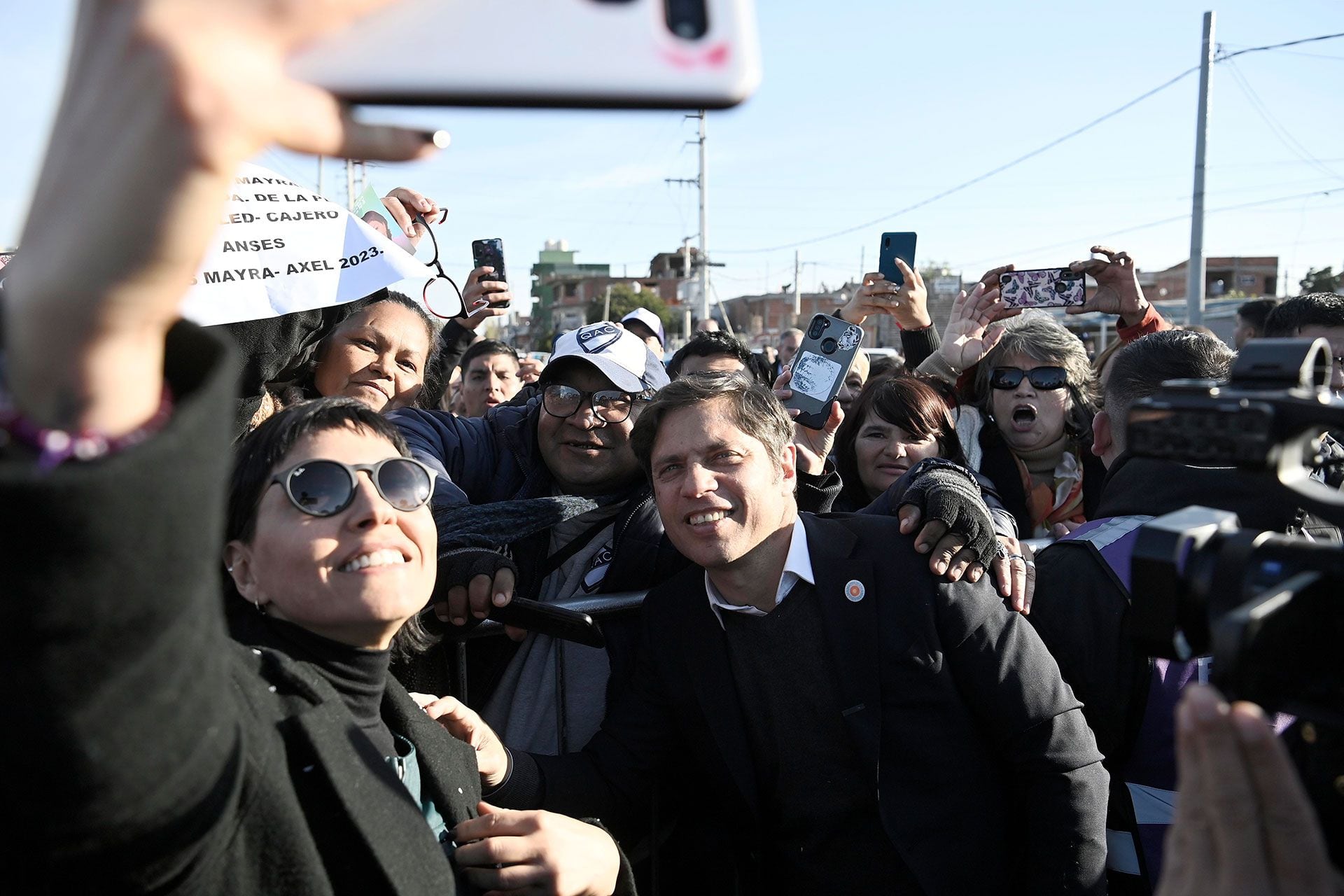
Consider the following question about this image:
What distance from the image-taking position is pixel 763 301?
8300 cm

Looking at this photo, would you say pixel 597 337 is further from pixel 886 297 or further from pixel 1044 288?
pixel 1044 288

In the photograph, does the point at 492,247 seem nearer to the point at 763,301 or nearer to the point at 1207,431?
the point at 1207,431

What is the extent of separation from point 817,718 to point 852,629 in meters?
0.27

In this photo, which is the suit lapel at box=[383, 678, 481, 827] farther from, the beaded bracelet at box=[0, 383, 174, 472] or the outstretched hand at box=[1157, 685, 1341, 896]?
the outstretched hand at box=[1157, 685, 1341, 896]

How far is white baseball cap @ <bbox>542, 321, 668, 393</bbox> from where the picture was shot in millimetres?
3764

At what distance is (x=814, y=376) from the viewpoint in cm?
446

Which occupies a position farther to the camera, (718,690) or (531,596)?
(531,596)

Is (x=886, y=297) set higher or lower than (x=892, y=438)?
higher

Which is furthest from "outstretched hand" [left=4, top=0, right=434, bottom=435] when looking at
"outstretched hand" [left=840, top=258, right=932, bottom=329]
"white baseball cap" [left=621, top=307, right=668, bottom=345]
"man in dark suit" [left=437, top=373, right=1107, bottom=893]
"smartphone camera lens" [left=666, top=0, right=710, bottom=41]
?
"white baseball cap" [left=621, top=307, right=668, bottom=345]

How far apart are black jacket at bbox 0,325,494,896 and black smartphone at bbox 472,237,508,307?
3.70m

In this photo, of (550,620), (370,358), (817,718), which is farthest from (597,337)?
(817,718)

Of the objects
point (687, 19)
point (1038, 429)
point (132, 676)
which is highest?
point (687, 19)

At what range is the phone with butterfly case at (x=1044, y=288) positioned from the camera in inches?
204

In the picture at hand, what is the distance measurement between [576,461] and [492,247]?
5.24 feet
